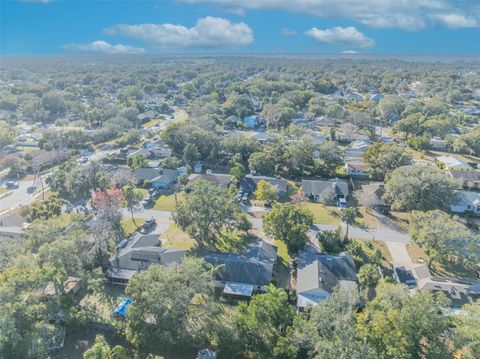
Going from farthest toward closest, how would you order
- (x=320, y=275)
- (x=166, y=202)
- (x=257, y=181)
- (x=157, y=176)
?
(x=157, y=176) < (x=257, y=181) < (x=166, y=202) < (x=320, y=275)

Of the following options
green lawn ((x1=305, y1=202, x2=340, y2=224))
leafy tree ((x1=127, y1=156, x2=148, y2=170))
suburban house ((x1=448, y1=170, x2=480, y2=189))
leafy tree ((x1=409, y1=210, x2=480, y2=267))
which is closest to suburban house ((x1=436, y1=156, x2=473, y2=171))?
suburban house ((x1=448, y1=170, x2=480, y2=189))

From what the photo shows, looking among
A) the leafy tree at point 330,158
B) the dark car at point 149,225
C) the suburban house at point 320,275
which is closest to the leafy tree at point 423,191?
the suburban house at point 320,275

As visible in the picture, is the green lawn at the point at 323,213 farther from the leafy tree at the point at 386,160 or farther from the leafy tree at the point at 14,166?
the leafy tree at the point at 14,166

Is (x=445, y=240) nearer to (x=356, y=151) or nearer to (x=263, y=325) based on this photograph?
(x=263, y=325)

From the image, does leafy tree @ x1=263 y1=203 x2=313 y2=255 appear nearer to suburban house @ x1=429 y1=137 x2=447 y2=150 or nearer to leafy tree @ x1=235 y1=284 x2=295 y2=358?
leafy tree @ x1=235 y1=284 x2=295 y2=358

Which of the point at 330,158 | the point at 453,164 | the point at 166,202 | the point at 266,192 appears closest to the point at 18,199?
the point at 166,202

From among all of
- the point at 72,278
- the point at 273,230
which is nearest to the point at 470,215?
the point at 273,230
